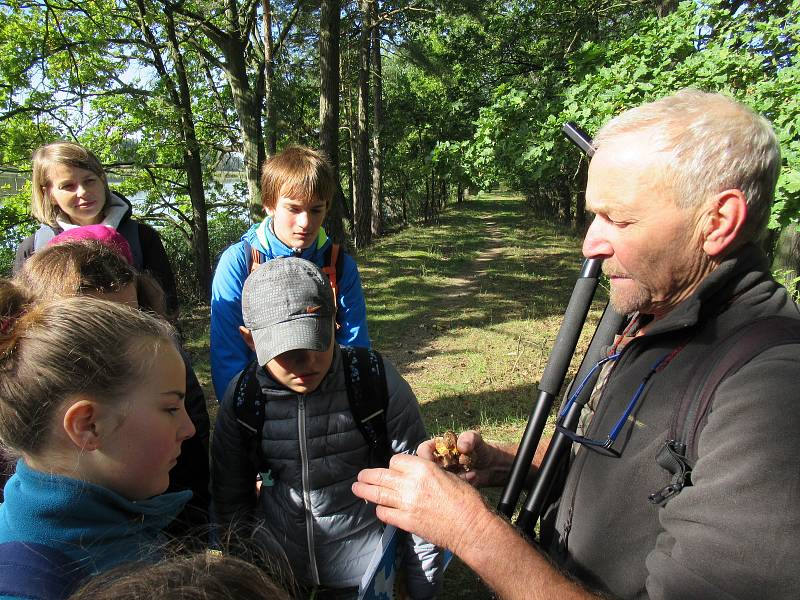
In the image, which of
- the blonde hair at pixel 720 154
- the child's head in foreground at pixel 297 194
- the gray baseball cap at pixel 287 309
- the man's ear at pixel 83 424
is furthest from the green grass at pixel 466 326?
the blonde hair at pixel 720 154

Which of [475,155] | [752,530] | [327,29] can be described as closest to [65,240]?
[752,530]

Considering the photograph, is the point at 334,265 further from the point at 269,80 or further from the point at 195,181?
the point at 269,80

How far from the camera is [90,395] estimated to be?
1281 mm

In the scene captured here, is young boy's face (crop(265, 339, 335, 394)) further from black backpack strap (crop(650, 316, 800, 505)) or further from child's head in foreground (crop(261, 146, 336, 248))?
black backpack strap (crop(650, 316, 800, 505))

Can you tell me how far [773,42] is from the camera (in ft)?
15.3

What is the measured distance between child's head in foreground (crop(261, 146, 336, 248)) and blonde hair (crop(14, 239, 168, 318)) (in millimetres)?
938

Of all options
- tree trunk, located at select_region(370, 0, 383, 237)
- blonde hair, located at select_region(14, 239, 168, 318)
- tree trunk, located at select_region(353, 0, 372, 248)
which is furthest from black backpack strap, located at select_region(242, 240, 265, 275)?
tree trunk, located at select_region(353, 0, 372, 248)

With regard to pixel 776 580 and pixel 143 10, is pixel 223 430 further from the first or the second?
pixel 143 10

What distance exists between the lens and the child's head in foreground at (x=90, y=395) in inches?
49.1

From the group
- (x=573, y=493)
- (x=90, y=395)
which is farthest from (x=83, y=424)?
(x=573, y=493)

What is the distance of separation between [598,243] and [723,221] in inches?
12.7

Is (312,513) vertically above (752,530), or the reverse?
(752,530)

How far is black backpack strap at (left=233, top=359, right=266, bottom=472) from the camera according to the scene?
6.78 ft

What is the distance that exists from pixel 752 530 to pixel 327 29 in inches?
394
